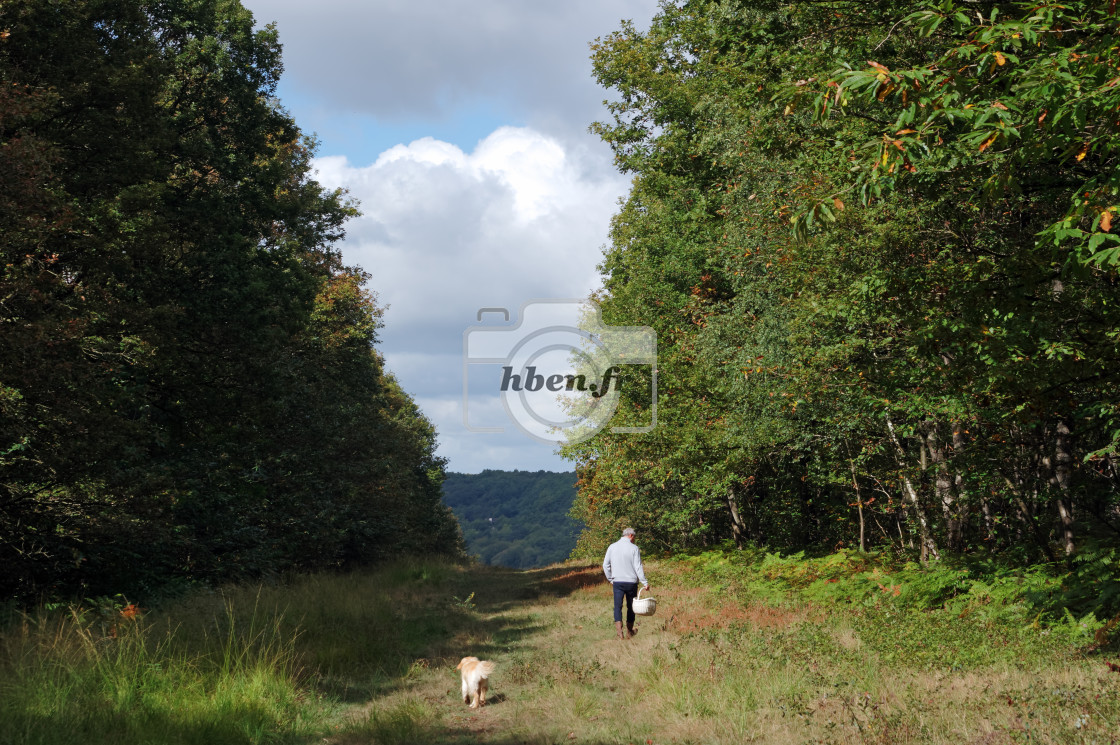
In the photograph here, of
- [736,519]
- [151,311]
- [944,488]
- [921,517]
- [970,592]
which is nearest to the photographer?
[970,592]

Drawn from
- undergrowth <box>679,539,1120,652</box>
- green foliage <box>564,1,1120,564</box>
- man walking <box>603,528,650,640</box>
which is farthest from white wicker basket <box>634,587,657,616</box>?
green foliage <box>564,1,1120,564</box>

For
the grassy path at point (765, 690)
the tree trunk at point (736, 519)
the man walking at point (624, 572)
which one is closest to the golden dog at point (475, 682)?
the grassy path at point (765, 690)

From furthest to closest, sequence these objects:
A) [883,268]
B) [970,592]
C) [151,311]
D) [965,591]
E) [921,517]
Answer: [921,517] → [151,311] → [965,591] → [970,592] → [883,268]

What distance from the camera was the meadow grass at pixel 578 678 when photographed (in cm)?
695

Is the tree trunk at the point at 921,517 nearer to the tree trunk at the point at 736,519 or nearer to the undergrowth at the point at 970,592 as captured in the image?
the undergrowth at the point at 970,592

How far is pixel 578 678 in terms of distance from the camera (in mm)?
9992

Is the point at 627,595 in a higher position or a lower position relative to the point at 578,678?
higher

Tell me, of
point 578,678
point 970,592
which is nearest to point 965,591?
point 970,592

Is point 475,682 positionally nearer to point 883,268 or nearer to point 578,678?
point 578,678

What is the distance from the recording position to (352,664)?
1126cm

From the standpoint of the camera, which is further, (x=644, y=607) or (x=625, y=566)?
(x=625, y=566)

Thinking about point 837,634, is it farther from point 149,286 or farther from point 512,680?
point 149,286

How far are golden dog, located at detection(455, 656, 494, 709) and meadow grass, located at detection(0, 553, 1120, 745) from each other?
0.86 ft

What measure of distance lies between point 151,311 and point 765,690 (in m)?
14.8
